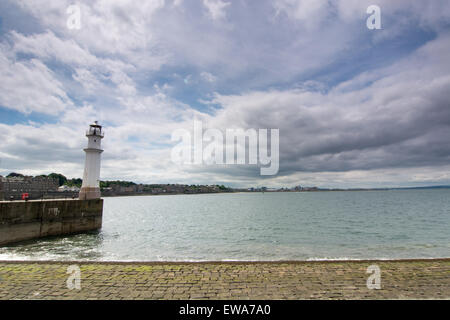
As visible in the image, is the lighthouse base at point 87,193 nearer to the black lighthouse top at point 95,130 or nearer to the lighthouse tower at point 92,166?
the lighthouse tower at point 92,166

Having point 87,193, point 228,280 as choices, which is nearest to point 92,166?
point 87,193

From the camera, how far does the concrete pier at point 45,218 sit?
19.0m

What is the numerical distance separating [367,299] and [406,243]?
19.5m

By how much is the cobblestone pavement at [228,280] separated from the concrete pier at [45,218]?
13.0 m

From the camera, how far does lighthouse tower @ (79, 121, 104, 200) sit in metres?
26.6

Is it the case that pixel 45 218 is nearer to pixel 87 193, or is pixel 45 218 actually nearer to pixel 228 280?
pixel 87 193

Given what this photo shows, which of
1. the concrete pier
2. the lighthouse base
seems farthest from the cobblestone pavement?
the lighthouse base

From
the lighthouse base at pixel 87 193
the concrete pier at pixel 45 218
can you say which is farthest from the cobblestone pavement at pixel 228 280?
the lighthouse base at pixel 87 193

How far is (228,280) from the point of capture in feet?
25.4

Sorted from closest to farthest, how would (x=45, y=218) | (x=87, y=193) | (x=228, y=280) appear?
1. (x=228, y=280)
2. (x=45, y=218)
3. (x=87, y=193)

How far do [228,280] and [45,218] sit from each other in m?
22.1
